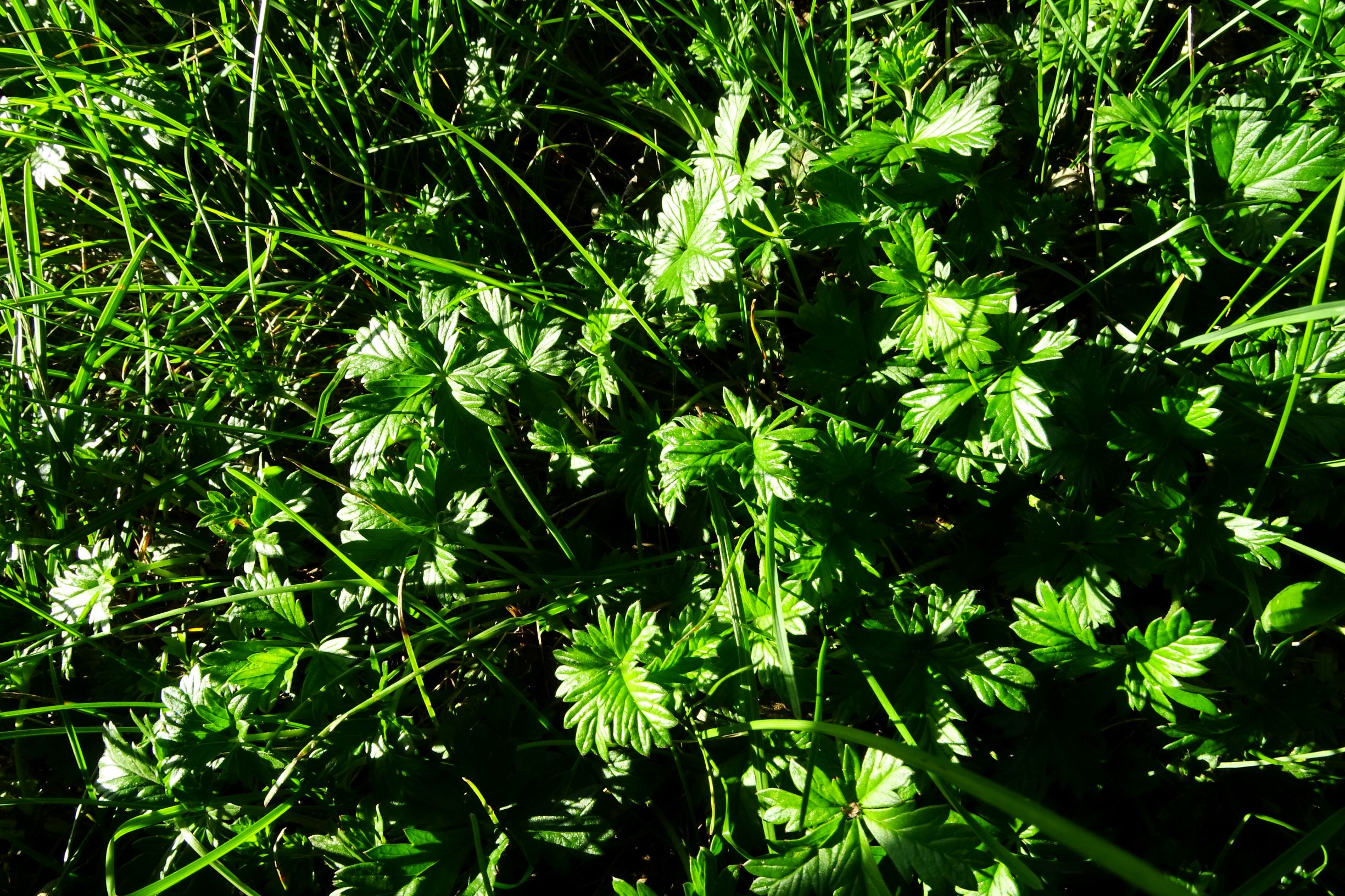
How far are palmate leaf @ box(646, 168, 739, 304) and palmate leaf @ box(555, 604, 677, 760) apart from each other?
2.40 ft

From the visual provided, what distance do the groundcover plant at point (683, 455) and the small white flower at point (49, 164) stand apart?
0.03m

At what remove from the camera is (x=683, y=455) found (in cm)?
173

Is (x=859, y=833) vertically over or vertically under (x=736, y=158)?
under

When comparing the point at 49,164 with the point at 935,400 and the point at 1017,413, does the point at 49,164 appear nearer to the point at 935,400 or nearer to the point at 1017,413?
the point at 935,400

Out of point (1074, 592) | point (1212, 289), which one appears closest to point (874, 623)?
point (1074, 592)

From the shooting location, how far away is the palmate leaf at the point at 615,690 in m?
1.62

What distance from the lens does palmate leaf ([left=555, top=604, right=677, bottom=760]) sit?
1624 millimetres

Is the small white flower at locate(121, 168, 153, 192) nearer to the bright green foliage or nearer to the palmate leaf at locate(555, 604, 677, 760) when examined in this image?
the palmate leaf at locate(555, 604, 677, 760)

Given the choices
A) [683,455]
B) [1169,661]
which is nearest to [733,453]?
[683,455]

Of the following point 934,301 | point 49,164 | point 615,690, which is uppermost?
point 49,164

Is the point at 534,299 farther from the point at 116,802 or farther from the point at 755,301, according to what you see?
the point at 116,802

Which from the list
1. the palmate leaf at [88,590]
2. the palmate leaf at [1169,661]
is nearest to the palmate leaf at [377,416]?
the palmate leaf at [88,590]

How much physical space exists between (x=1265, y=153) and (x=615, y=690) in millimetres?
1735

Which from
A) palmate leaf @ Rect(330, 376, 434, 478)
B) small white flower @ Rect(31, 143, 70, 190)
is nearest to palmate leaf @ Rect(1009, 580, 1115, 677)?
palmate leaf @ Rect(330, 376, 434, 478)
